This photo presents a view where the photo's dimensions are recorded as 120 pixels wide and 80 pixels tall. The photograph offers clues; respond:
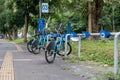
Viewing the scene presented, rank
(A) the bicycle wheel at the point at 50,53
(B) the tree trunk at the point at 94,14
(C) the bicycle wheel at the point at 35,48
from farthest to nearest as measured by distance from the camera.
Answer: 1. (B) the tree trunk at the point at 94,14
2. (C) the bicycle wheel at the point at 35,48
3. (A) the bicycle wheel at the point at 50,53

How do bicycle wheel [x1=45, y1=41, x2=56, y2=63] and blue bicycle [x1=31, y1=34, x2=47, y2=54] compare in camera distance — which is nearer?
bicycle wheel [x1=45, y1=41, x2=56, y2=63]

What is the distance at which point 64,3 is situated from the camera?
3033 cm

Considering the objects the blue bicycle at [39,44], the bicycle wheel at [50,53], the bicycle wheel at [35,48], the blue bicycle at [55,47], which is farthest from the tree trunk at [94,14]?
the bicycle wheel at [50,53]

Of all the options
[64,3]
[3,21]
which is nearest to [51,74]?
[64,3]

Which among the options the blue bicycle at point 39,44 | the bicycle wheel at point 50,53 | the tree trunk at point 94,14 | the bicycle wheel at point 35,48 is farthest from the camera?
the tree trunk at point 94,14

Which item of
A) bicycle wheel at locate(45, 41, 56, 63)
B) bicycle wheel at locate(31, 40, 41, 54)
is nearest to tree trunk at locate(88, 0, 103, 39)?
bicycle wheel at locate(31, 40, 41, 54)

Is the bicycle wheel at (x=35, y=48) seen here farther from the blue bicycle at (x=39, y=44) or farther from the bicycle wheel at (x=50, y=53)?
the bicycle wheel at (x=50, y=53)

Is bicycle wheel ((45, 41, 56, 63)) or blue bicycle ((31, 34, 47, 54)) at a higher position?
bicycle wheel ((45, 41, 56, 63))

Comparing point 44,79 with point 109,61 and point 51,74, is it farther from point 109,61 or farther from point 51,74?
point 109,61

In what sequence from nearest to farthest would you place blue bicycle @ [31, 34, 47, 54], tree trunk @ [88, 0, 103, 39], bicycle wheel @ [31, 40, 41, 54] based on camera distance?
blue bicycle @ [31, 34, 47, 54] < bicycle wheel @ [31, 40, 41, 54] < tree trunk @ [88, 0, 103, 39]

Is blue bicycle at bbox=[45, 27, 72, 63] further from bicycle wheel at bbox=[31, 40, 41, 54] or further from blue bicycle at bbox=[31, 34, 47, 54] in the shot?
bicycle wheel at bbox=[31, 40, 41, 54]

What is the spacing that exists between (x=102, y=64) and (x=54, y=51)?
186 centimetres

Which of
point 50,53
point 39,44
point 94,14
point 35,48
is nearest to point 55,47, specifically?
point 50,53

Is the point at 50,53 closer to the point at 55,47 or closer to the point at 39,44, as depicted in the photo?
the point at 55,47
